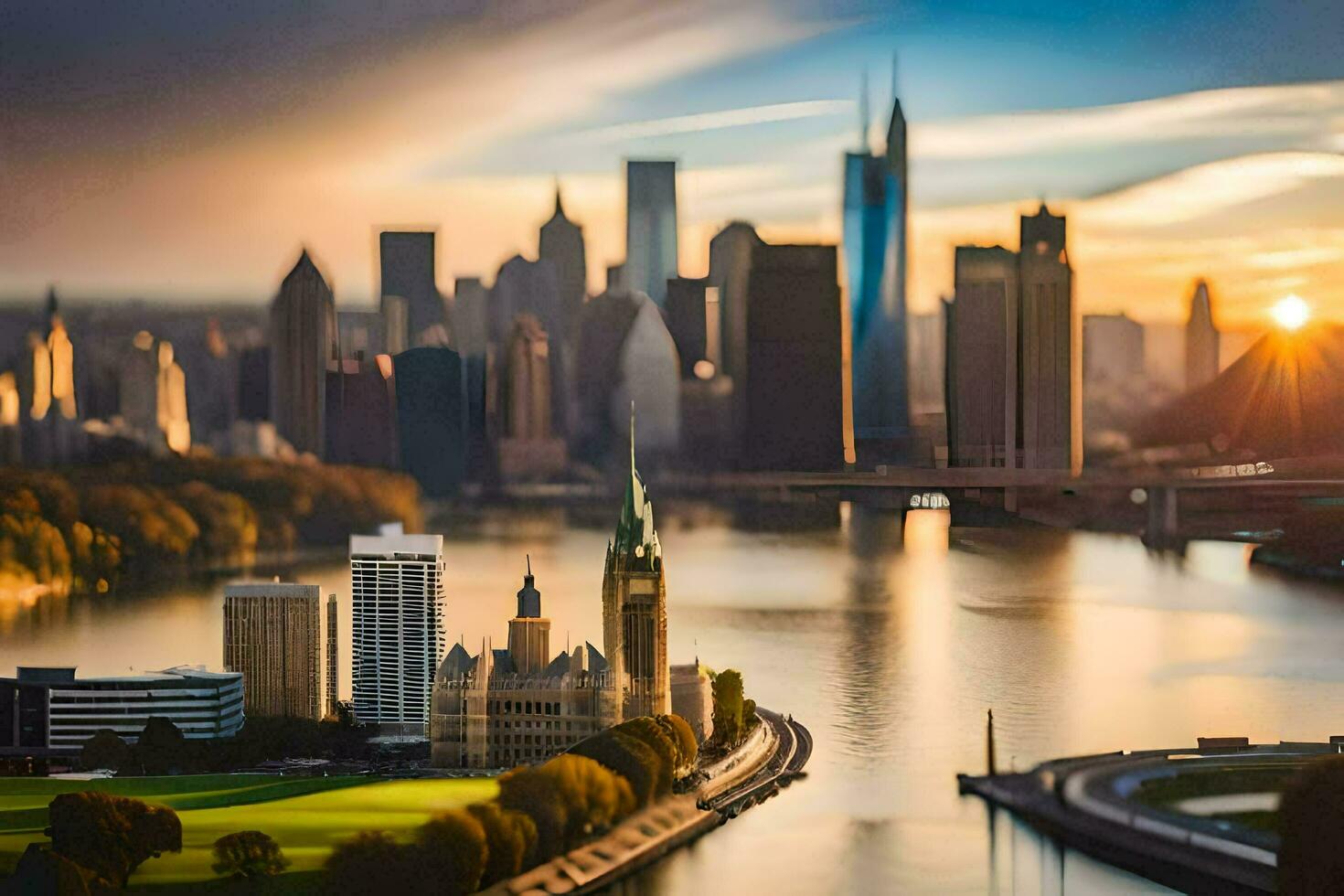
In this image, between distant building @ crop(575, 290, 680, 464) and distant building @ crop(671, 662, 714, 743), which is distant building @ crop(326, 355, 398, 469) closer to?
distant building @ crop(575, 290, 680, 464)

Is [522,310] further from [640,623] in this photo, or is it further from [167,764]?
[167,764]

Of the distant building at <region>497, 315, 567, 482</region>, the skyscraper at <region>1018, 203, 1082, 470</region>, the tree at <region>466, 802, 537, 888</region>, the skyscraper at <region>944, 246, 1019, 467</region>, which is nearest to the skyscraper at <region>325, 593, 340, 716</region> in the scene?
the distant building at <region>497, 315, 567, 482</region>

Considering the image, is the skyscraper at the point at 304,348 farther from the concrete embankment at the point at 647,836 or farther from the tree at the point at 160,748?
the concrete embankment at the point at 647,836

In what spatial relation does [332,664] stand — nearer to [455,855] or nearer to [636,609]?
[636,609]

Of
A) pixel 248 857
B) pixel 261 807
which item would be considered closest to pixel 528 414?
pixel 261 807

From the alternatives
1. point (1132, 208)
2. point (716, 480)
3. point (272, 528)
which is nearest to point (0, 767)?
point (272, 528)

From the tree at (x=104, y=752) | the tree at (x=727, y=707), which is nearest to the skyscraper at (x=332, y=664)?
the tree at (x=104, y=752)
